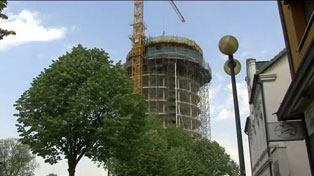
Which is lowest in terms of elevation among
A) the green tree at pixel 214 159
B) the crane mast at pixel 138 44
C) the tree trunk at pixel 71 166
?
the tree trunk at pixel 71 166

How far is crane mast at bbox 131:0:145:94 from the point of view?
269 ft

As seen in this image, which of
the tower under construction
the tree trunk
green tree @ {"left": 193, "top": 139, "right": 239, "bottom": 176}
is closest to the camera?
the tree trunk

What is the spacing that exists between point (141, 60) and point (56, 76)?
63768mm

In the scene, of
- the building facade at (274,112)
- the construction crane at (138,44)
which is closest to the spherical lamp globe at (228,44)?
the building facade at (274,112)

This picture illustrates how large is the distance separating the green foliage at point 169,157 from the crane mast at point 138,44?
34154mm

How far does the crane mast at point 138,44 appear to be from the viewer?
81875 mm

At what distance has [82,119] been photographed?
19766 millimetres

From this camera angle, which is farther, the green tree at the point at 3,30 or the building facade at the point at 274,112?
the building facade at the point at 274,112

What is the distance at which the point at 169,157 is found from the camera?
1238 inches

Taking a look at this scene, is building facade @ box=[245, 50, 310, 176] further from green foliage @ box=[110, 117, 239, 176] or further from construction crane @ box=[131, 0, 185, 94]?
construction crane @ box=[131, 0, 185, 94]

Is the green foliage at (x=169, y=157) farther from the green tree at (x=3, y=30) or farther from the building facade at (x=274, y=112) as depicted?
the green tree at (x=3, y=30)

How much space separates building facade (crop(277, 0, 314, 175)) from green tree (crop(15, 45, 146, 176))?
37.3 feet

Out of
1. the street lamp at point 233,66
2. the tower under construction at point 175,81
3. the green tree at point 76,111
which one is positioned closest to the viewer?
the street lamp at point 233,66

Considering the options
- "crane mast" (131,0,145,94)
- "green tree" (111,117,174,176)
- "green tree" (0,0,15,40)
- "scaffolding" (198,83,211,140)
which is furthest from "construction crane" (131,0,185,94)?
"green tree" (0,0,15,40)
